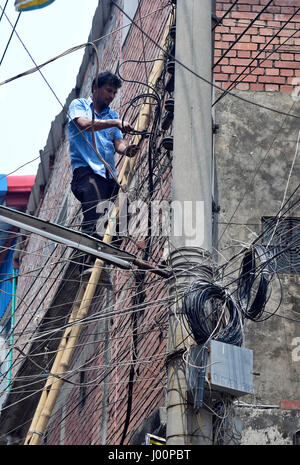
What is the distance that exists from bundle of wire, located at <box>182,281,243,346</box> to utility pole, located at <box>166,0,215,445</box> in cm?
15

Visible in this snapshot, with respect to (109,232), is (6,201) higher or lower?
higher

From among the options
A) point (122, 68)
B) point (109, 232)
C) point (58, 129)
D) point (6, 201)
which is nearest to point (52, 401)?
point (109, 232)

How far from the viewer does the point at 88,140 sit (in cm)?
943

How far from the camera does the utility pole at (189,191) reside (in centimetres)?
608

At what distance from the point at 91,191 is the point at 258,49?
2367 mm

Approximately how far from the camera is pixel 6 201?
20891mm

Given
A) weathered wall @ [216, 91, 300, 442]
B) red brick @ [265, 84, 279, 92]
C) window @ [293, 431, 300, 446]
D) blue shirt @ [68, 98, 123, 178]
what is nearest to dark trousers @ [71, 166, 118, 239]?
blue shirt @ [68, 98, 123, 178]

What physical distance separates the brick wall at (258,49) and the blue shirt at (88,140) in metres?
1.29

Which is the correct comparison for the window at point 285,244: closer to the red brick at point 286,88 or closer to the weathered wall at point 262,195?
the weathered wall at point 262,195

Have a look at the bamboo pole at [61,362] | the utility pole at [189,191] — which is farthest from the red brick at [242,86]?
the utility pole at [189,191]

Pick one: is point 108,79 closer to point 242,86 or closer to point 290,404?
point 242,86
